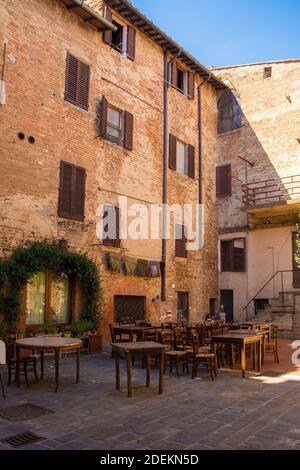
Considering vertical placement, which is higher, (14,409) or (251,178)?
(251,178)

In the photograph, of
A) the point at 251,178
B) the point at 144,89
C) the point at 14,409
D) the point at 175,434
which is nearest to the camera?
the point at 175,434

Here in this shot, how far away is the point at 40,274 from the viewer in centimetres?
1116

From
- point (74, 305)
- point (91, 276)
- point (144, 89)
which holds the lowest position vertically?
point (74, 305)

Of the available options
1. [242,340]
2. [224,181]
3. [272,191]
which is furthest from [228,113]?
[242,340]

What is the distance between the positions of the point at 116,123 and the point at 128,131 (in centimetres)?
48

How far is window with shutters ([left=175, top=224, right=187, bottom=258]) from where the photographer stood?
16.0 meters

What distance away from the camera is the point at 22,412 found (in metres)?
5.47

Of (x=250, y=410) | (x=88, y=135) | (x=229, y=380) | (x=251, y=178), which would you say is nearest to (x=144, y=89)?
(x=88, y=135)

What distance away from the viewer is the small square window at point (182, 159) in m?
16.8

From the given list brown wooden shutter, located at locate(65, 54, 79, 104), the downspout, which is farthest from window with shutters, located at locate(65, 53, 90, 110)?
the downspout

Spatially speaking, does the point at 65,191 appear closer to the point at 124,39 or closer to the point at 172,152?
the point at 172,152

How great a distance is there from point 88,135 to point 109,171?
51.6 inches

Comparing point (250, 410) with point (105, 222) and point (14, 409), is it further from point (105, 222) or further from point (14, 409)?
point (105, 222)

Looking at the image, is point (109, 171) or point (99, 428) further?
point (109, 171)
